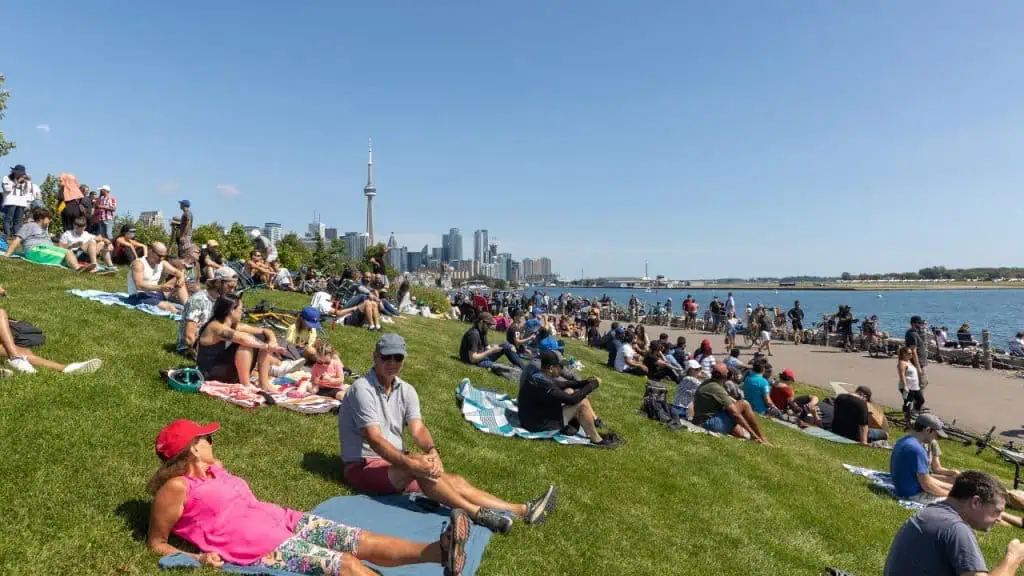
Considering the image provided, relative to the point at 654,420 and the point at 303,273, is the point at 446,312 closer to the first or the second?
the point at 303,273

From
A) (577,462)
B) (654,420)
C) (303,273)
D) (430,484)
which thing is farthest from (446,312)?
(430,484)

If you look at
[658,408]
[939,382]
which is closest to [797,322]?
[939,382]

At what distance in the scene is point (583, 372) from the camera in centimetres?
1371

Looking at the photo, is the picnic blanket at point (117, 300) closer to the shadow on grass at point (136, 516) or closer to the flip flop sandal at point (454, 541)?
the shadow on grass at point (136, 516)

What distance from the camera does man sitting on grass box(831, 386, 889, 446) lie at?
1045cm

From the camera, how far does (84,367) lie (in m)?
6.16

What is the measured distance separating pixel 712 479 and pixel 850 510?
1.53 m

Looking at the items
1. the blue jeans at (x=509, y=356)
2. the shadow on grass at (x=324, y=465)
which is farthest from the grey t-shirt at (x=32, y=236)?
the shadow on grass at (x=324, y=465)

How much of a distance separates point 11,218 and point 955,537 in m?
18.6

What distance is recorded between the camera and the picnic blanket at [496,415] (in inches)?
289

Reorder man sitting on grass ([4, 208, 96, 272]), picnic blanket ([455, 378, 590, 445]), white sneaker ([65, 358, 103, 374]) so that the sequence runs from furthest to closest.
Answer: man sitting on grass ([4, 208, 96, 272]) < picnic blanket ([455, 378, 590, 445]) < white sneaker ([65, 358, 103, 374])

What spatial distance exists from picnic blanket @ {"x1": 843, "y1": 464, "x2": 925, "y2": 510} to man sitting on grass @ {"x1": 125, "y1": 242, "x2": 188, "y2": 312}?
10.9 meters

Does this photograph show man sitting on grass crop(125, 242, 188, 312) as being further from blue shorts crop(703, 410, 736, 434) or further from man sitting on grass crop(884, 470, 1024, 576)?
man sitting on grass crop(884, 470, 1024, 576)

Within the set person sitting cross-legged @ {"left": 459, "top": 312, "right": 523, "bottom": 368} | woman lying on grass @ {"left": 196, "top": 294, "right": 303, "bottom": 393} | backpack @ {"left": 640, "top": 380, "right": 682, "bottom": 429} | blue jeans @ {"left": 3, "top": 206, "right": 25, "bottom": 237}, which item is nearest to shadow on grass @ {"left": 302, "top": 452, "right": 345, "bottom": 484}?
woman lying on grass @ {"left": 196, "top": 294, "right": 303, "bottom": 393}
